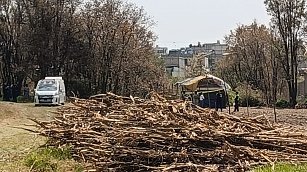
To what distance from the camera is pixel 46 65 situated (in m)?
57.7

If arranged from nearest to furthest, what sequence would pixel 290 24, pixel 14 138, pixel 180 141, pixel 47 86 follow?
pixel 180 141, pixel 14 138, pixel 47 86, pixel 290 24

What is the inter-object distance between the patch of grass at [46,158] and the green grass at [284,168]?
4832mm

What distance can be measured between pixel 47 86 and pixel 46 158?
30748mm

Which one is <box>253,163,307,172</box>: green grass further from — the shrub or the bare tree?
the bare tree

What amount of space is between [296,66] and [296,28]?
396cm

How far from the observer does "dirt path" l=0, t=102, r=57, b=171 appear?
14966 millimetres

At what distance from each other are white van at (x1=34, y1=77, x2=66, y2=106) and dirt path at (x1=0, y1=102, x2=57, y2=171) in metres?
6.02

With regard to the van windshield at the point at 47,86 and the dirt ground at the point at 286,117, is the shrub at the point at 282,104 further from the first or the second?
the van windshield at the point at 47,86

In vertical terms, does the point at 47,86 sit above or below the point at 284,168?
above

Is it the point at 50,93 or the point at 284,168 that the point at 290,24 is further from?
the point at 284,168

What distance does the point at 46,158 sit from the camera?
1391cm

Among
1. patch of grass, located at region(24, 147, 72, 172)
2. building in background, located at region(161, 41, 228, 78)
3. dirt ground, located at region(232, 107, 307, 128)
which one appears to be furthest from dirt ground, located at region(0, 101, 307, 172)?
building in background, located at region(161, 41, 228, 78)

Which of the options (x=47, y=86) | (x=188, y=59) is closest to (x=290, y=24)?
(x=47, y=86)

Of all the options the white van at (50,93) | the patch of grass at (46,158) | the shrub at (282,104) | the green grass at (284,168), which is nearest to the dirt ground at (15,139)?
the patch of grass at (46,158)
